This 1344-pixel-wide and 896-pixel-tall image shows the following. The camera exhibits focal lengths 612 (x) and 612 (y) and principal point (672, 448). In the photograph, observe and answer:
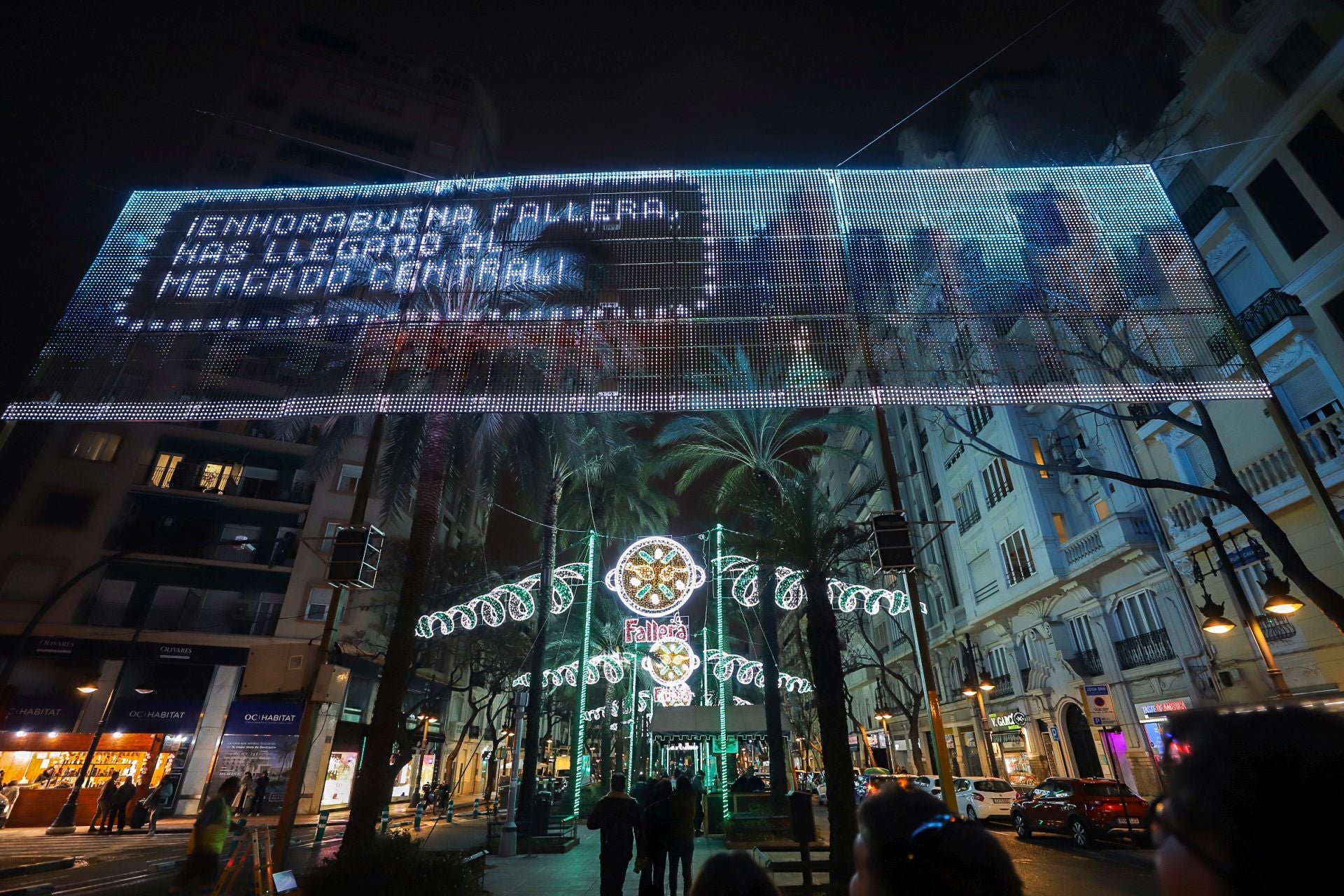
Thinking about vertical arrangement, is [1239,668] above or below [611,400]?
below

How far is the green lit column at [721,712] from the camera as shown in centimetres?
1889

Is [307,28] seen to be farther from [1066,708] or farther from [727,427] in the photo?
[1066,708]

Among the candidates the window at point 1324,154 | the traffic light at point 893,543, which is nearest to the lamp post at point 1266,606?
the traffic light at point 893,543

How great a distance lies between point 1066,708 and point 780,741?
1744 centimetres

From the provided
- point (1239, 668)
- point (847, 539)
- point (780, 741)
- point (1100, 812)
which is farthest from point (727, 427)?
point (1239, 668)

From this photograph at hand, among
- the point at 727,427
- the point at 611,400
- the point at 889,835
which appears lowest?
the point at 889,835

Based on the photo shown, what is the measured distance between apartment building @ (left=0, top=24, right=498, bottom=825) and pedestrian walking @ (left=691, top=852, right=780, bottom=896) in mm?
23492

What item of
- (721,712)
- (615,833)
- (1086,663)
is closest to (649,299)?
(615,833)

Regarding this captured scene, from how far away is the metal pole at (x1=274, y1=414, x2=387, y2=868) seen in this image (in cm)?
917

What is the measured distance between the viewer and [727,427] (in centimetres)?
2211

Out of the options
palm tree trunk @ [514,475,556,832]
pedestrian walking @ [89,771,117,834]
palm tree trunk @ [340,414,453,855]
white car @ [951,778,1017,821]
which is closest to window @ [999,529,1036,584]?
white car @ [951,778,1017,821]

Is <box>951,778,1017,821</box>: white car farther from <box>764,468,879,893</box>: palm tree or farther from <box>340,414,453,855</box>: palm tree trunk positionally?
<box>340,414,453,855</box>: palm tree trunk

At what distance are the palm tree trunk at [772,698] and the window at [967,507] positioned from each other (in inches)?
845

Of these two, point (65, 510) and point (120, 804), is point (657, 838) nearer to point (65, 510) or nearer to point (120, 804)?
point (120, 804)
